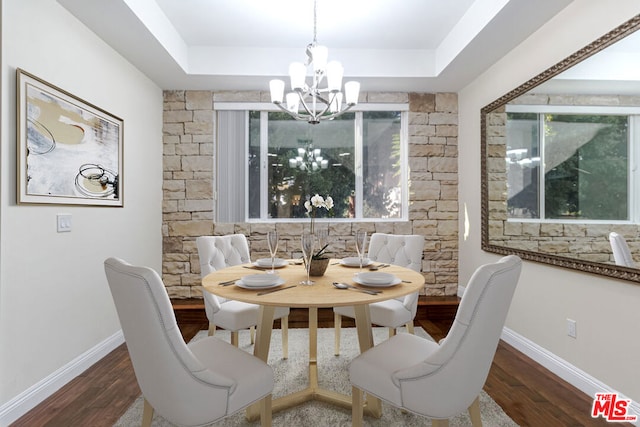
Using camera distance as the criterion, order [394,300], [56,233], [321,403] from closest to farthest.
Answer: [321,403] < [56,233] < [394,300]

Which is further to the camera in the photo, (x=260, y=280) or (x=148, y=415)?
(x=260, y=280)

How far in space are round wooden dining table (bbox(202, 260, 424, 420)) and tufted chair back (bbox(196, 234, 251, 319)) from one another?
0.46m

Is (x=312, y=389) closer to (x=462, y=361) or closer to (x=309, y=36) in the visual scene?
(x=462, y=361)

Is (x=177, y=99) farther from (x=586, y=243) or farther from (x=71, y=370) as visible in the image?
(x=586, y=243)

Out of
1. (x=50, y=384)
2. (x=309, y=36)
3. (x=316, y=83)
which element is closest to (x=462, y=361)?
(x=316, y=83)

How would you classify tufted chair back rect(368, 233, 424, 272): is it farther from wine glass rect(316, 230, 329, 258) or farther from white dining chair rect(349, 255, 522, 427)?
white dining chair rect(349, 255, 522, 427)

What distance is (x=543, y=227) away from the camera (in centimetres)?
249

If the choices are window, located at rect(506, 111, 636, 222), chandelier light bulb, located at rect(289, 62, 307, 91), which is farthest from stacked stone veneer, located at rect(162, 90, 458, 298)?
chandelier light bulb, located at rect(289, 62, 307, 91)

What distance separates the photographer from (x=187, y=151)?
3.75 metres

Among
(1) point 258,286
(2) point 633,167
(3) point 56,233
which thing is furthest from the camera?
(3) point 56,233

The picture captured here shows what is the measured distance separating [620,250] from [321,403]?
1.87 meters

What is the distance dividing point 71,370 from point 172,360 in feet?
5.50

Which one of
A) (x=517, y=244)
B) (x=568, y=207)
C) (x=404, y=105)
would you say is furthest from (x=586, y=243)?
(x=404, y=105)

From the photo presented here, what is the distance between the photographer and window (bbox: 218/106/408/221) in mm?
3900
